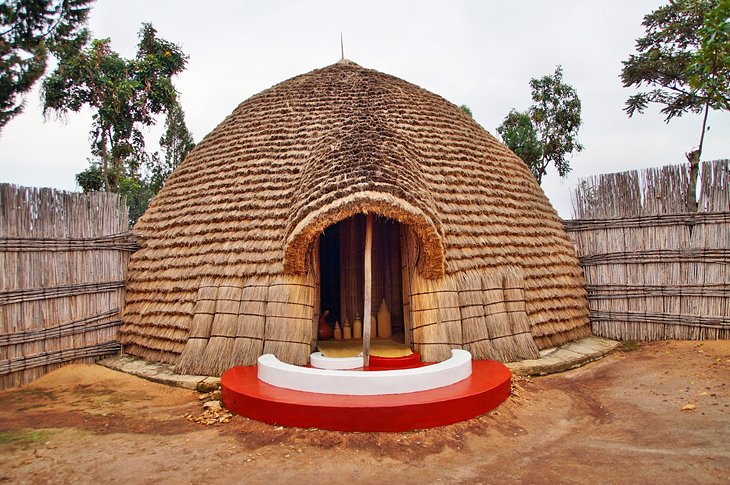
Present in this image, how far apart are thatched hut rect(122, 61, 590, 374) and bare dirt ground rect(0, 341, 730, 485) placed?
116 cm

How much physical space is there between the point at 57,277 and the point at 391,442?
5.75m

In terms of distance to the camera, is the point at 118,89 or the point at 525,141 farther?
the point at 525,141

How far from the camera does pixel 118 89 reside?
50.8ft

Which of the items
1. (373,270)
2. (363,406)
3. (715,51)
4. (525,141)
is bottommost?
(363,406)

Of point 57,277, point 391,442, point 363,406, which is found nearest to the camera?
point 391,442

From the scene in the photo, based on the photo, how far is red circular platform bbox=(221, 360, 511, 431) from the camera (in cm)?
473

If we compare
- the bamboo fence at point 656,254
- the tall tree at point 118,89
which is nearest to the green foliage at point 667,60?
the bamboo fence at point 656,254

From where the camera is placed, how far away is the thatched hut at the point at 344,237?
251 inches

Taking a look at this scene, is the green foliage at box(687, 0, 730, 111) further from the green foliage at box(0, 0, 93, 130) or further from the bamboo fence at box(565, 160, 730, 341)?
the green foliage at box(0, 0, 93, 130)

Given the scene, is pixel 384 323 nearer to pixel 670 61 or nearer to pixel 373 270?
pixel 373 270

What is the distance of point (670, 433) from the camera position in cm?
479

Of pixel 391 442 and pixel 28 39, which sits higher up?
pixel 28 39

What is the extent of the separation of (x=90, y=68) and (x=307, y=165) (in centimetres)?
1168

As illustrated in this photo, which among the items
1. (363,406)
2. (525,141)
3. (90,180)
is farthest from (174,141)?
(363,406)
